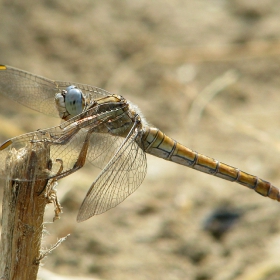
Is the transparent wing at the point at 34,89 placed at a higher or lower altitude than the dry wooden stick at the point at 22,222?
higher

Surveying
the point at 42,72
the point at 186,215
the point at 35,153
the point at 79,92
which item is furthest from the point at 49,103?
the point at 42,72

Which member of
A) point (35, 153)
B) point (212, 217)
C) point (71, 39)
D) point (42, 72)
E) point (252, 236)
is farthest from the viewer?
point (71, 39)

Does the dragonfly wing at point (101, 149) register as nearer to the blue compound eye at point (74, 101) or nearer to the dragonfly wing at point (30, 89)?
the blue compound eye at point (74, 101)

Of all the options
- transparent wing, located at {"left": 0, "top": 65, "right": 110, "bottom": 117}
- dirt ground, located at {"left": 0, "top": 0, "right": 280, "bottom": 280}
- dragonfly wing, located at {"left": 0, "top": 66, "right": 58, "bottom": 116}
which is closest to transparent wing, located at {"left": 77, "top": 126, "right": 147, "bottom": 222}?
dirt ground, located at {"left": 0, "top": 0, "right": 280, "bottom": 280}

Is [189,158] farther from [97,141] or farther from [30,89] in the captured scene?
[30,89]

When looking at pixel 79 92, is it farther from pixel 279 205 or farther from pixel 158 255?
pixel 279 205

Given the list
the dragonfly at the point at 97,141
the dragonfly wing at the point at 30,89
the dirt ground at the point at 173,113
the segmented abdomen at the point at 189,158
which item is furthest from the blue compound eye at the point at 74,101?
the dirt ground at the point at 173,113

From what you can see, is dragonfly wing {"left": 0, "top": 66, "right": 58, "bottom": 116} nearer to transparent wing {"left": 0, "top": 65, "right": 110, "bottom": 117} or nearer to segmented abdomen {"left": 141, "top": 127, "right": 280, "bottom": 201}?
transparent wing {"left": 0, "top": 65, "right": 110, "bottom": 117}
